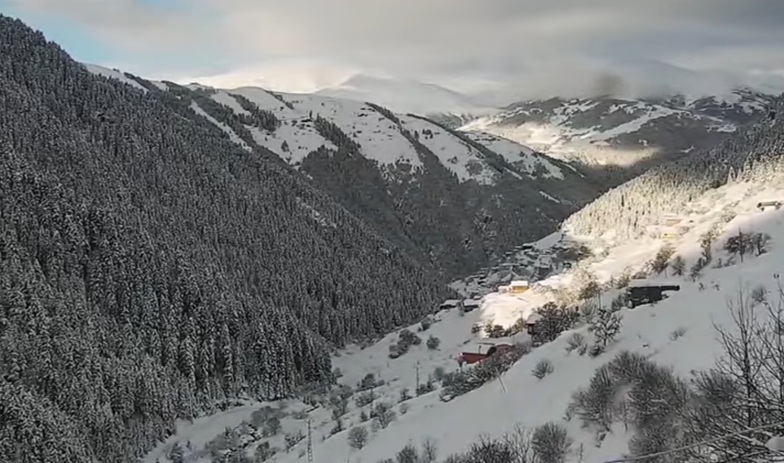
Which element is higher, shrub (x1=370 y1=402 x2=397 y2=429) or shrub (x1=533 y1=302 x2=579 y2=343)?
shrub (x1=533 y1=302 x2=579 y2=343)

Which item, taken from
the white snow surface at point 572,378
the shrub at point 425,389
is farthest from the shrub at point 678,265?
the shrub at point 425,389

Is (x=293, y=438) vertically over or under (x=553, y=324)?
under

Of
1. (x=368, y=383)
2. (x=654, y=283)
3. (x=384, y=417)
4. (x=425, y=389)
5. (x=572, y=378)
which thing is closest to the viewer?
(x=572, y=378)

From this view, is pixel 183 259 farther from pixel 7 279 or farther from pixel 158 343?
pixel 7 279

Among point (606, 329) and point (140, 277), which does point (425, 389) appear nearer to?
point (606, 329)

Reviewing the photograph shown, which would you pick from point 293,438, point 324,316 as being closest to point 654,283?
point 293,438

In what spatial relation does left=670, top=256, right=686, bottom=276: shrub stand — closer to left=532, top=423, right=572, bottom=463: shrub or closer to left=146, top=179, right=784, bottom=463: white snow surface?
left=146, top=179, right=784, bottom=463: white snow surface

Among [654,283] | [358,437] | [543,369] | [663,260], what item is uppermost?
[654,283]

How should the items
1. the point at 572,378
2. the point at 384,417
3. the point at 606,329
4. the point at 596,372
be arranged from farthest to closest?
the point at 384,417
the point at 606,329
the point at 572,378
the point at 596,372

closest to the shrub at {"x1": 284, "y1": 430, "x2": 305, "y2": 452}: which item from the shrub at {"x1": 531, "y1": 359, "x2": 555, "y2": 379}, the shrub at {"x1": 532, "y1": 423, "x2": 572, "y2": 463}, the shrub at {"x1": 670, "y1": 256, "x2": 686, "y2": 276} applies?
the shrub at {"x1": 531, "y1": 359, "x2": 555, "y2": 379}
